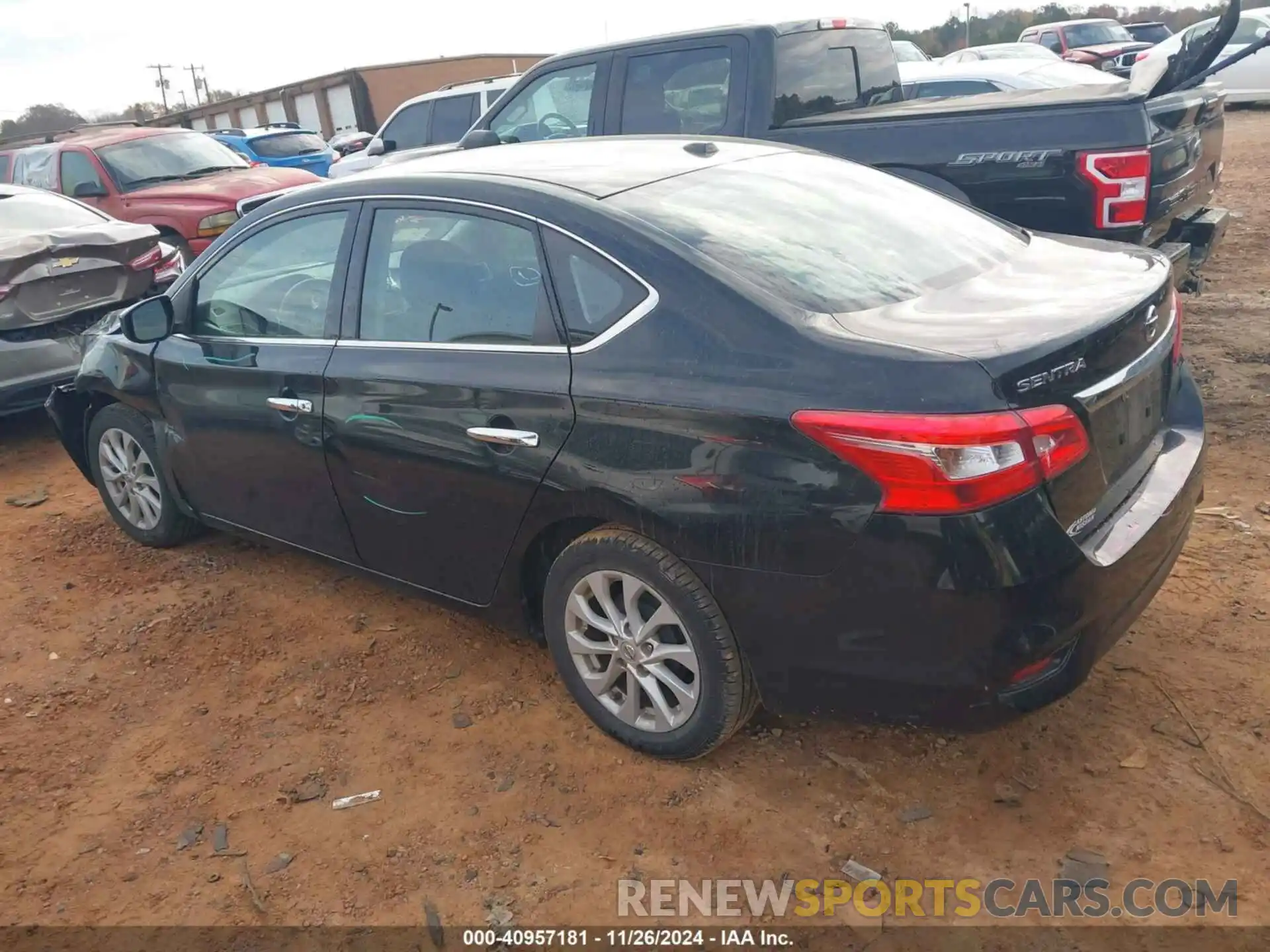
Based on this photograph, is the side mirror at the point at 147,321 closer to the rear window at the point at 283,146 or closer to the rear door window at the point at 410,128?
the rear door window at the point at 410,128

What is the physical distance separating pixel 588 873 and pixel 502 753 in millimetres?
608

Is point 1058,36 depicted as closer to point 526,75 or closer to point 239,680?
point 526,75

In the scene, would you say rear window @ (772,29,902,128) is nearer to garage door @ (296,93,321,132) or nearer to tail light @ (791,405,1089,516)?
tail light @ (791,405,1089,516)

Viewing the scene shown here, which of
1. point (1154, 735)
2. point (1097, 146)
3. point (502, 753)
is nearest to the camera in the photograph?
point (1154, 735)

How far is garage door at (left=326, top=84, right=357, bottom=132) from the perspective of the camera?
27.1m

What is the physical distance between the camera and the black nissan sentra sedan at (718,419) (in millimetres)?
2373

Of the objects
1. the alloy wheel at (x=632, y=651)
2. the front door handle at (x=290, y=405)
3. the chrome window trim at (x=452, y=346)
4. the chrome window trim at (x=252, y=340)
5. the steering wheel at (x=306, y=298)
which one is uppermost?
the steering wheel at (x=306, y=298)

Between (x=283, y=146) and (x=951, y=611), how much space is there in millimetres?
17309

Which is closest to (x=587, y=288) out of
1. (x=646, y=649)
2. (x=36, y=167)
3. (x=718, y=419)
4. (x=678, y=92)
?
(x=718, y=419)

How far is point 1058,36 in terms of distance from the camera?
22.7 metres

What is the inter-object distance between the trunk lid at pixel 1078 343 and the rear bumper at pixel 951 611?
126 millimetres

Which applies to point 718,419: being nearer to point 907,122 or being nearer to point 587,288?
point 587,288

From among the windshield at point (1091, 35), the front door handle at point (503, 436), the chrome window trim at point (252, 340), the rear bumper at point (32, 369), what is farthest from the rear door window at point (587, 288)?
the windshield at point (1091, 35)

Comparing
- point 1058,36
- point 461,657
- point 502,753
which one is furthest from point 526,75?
point 1058,36
